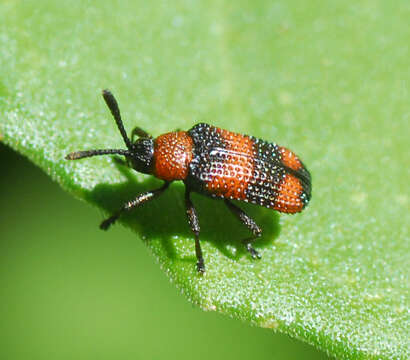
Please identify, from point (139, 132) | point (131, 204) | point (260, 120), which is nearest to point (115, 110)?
point (139, 132)

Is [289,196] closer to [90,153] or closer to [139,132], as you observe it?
[139,132]

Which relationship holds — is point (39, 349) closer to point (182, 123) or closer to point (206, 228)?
point (206, 228)

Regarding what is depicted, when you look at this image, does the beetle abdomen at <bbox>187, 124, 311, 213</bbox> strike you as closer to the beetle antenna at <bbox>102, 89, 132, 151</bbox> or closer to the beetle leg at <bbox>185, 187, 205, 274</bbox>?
the beetle leg at <bbox>185, 187, 205, 274</bbox>

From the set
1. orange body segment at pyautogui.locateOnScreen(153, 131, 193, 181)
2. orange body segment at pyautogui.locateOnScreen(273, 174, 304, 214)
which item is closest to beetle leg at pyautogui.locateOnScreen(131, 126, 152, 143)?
orange body segment at pyautogui.locateOnScreen(153, 131, 193, 181)

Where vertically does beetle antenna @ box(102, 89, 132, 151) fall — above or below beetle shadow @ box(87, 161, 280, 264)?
above

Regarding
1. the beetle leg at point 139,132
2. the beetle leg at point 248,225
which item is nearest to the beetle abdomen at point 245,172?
the beetle leg at point 248,225

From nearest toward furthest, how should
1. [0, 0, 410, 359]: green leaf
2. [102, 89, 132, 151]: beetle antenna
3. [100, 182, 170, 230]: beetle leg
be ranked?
[0, 0, 410, 359]: green leaf, [102, 89, 132, 151]: beetle antenna, [100, 182, 170, 230]: beetle leg

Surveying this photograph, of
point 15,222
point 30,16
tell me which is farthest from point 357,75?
point 15,222
